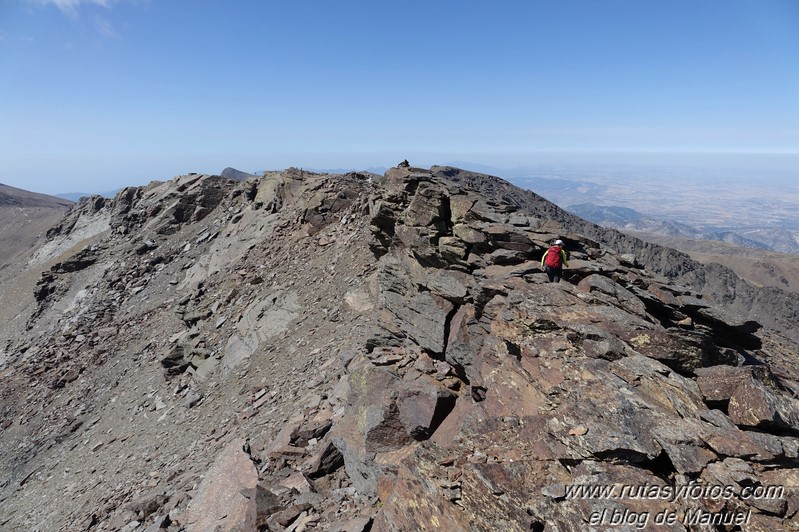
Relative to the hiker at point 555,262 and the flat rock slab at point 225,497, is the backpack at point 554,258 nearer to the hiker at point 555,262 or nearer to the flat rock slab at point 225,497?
the hiker at point 555,262

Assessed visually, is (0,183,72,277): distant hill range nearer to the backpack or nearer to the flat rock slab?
the flat rock slab

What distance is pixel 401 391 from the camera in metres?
12.9

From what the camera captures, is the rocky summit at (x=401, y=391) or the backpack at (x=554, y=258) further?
the backpack at (x=554, y=258)

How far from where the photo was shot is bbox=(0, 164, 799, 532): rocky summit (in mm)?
7957

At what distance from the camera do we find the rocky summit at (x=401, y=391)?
7957 millimetres

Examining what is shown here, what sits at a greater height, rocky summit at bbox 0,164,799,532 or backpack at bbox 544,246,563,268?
backpack at bbox 544,246,563,268

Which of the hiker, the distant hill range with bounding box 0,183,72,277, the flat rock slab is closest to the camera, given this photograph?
the flat rock slab

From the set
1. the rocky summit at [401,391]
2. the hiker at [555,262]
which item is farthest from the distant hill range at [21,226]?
the hiker at [555,262]

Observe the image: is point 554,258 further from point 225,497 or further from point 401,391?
point 225,497

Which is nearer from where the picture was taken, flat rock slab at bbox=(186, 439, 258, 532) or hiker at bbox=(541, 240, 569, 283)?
flat rock slab at bbox=(186, 439, 258, 532)

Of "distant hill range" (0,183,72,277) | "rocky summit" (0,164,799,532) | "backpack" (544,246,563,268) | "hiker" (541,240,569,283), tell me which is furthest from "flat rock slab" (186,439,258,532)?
"distant hill range" (0,183,72,277)

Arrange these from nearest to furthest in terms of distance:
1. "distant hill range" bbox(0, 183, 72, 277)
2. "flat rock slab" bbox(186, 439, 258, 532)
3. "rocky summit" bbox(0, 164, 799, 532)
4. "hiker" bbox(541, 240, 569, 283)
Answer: "rocky summit" bbox(0, 164, 799, 532), "flat rock slab" bbox(186, 439, 258, 532), "hiker" bbox(541, 240, 569, 283), "distant hill range" bbox(0, 183, 72, 277)

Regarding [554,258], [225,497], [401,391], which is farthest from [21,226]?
[554,258]

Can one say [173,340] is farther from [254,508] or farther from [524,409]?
[524,409]
